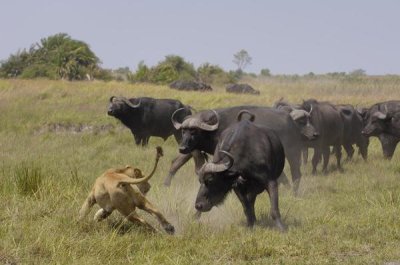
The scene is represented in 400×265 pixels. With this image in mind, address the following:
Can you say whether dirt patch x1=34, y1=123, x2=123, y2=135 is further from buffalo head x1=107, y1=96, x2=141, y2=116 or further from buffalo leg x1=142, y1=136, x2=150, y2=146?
buffalo leg x1=142, y1=136, x2=150, y2=146

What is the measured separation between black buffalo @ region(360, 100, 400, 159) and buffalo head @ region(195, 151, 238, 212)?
8862mm

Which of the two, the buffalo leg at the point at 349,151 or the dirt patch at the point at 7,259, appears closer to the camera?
the dirt patch at the point at 7,259

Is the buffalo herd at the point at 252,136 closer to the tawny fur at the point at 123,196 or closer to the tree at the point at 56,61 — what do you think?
the tawny fur at the point at 123,196

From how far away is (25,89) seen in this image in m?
28.1

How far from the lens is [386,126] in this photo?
50.9ft

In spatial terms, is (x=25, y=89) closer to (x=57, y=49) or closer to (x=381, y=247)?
(x=57, y=49)

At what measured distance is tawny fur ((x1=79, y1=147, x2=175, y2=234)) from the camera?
606cm

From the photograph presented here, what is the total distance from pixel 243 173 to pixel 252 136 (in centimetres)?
54

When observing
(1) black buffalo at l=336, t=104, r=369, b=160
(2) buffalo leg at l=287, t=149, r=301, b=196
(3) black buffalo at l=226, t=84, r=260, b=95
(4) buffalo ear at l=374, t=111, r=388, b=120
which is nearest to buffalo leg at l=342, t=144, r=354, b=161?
(1) black buffalo at l=336, t=104, r=369, b=160

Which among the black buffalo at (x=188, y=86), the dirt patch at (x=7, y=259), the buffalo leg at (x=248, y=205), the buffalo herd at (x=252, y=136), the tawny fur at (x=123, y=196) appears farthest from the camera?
the black buffalo at (x=188, y=86)

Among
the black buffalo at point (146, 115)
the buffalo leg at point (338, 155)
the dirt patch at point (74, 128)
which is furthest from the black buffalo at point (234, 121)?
the dirt patch at point (74, 128)

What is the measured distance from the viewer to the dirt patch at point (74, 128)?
67.8ft

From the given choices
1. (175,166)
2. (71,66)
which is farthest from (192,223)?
(71,66)

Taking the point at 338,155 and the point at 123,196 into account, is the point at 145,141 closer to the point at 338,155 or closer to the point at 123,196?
the point at 338,155
